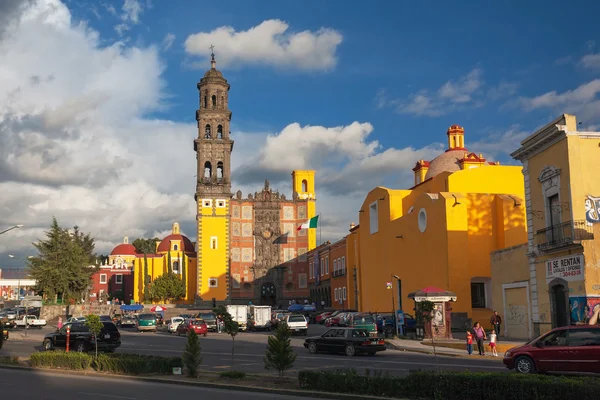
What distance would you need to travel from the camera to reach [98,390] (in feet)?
55.6

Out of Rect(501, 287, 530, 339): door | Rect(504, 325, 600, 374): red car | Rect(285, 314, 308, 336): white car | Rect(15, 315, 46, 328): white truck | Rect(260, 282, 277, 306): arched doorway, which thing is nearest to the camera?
Rect(504, 325, 600, 374): red car

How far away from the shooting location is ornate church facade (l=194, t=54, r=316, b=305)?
292 feet

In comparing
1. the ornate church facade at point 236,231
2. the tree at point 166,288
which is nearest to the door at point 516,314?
the ornate church facade at point 236,231

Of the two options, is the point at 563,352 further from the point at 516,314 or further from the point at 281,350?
the point at 516,314

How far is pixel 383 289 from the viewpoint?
2186 inches

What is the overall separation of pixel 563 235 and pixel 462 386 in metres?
17.0

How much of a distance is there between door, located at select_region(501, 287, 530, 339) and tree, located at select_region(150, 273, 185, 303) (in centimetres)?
6124

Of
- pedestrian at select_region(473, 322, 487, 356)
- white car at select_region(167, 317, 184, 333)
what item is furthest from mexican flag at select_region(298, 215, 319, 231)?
pedestrian at select_region(473, 322, 487, 356)

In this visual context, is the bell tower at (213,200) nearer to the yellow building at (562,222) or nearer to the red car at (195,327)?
the red car at (195,327)

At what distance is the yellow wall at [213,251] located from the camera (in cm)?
8838

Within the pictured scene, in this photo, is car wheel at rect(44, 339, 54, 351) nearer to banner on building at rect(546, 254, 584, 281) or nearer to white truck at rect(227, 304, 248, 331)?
white truck at rect(227, 304, 248, 331)

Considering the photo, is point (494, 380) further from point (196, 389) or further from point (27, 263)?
point (27, 263)

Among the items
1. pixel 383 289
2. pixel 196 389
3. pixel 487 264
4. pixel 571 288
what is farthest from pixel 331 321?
pixel 196 389

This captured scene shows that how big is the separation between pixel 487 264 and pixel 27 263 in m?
50.4
